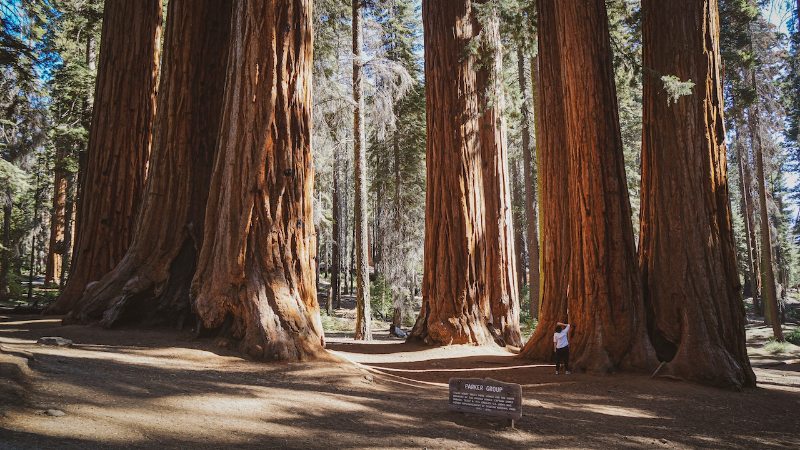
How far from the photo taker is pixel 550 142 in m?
11.1

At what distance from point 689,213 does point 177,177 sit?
8.80 metres

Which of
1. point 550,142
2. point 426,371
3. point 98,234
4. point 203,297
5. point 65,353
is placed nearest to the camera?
point 65,353

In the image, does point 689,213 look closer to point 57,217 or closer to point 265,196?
point 265,196

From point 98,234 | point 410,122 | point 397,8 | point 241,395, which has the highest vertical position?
point 397,8

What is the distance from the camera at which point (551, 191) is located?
1078cm

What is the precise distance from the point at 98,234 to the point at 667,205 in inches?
421

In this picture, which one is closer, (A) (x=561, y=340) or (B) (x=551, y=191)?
(A) (x=561, y=340)

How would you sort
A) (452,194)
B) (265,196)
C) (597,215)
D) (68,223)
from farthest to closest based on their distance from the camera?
1. (68,223)
2. (452,194)
3. (597,215)
4. (265,196)

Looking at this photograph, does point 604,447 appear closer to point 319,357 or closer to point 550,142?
point 319,357

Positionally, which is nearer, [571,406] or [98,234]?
[571,406]

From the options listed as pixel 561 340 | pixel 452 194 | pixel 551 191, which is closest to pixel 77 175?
pixel 452 194

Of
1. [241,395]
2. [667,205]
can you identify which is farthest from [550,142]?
[241,395]

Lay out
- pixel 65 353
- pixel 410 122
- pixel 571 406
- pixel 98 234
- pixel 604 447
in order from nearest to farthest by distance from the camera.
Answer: pixel 604 447, pixel 65 353, pixel 571 406, pixel 98 234, pixel 410 122

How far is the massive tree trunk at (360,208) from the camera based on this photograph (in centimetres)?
1468
